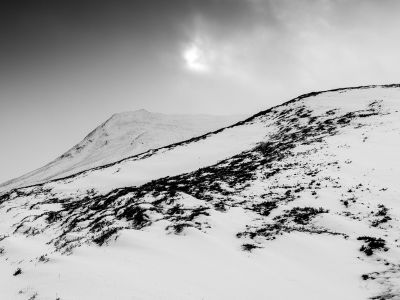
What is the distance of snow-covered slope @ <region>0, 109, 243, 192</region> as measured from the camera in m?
98.8

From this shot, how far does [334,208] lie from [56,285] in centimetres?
1478

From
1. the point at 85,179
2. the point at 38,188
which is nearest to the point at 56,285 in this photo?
the point at 85,179

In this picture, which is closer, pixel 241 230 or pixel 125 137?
pixel 241 230

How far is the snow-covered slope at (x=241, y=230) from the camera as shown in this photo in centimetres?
1347

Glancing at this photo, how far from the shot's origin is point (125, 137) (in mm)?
116125

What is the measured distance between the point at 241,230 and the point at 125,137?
100 meters

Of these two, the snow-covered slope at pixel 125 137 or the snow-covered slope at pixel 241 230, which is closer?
the snow-covered slope at pixel 241 230

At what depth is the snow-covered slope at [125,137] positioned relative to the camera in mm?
98750

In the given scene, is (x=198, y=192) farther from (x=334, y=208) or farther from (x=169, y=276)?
(x=169, y=276)

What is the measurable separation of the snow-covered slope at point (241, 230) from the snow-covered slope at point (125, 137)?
57.9 metres

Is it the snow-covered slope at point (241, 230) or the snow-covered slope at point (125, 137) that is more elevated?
the snow-covered slope at point (125, 137)

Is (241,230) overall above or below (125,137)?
below

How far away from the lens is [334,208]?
20922 millimetres

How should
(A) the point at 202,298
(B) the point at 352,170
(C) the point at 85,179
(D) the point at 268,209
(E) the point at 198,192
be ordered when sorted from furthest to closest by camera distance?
(C) the point at 85,179, (E) the point at 198,192, (B) the point at 352,170, (D) the point at 268,209, (A) the point at 202,298
